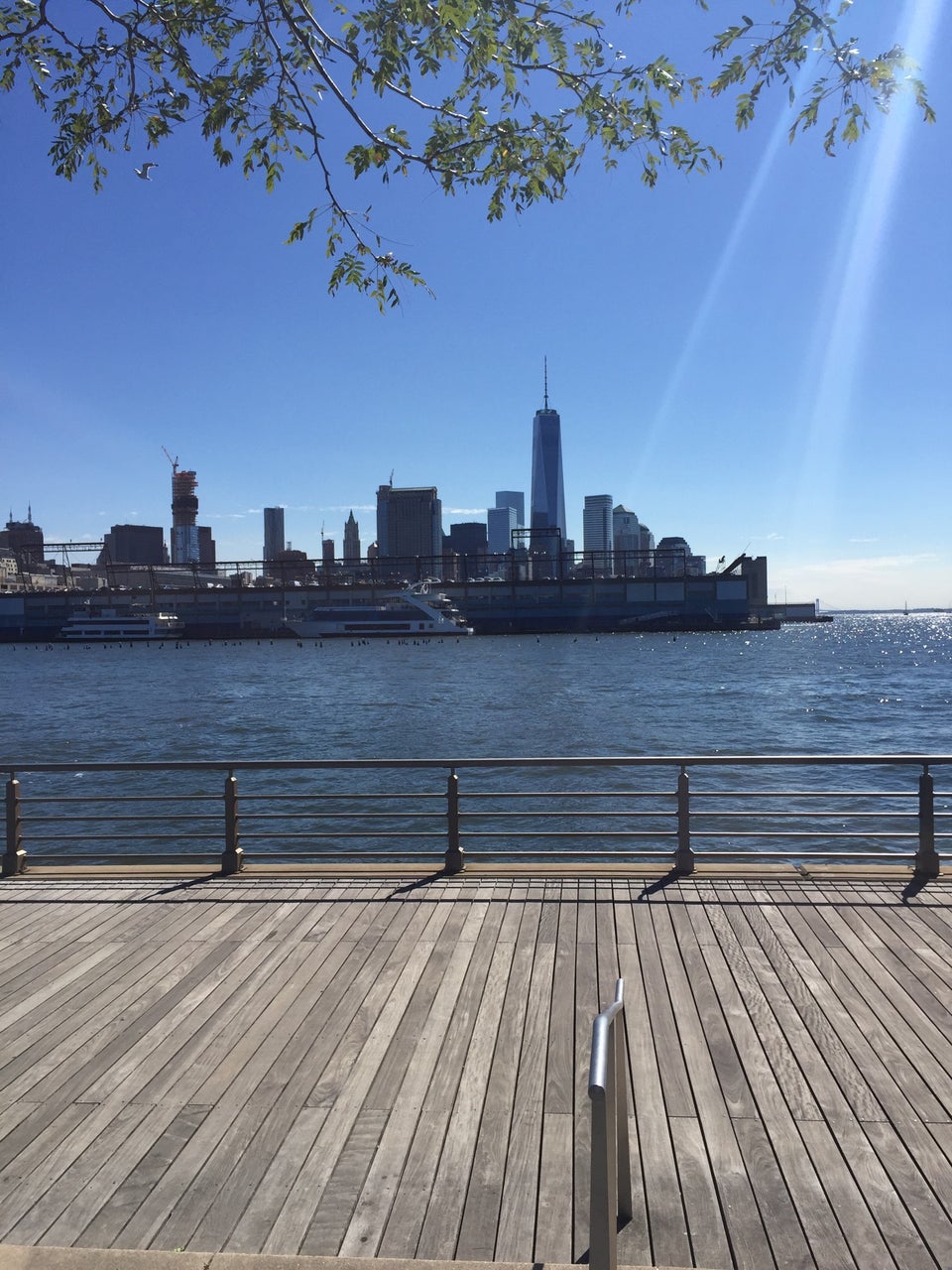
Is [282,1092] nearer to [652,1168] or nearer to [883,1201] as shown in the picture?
[652,1168]

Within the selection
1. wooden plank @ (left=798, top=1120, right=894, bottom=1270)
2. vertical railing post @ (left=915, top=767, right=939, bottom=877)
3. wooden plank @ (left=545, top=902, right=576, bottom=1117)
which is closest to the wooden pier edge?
wooden plank @ (left=798, top=1120, right=894, bottom=1270)

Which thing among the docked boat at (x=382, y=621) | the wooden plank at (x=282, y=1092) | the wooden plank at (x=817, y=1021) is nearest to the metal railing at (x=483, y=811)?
the wooden plank at (x=817, y=1021)

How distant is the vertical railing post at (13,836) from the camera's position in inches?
281

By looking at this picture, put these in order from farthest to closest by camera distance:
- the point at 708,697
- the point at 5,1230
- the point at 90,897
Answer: the point at 708,697
the point at 90,897
the point at 5,1230

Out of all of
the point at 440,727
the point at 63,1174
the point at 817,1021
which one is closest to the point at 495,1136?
the point at 63,1174

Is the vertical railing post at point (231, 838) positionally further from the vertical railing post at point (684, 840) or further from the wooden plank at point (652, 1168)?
the wooden plank at point (652, 1168)

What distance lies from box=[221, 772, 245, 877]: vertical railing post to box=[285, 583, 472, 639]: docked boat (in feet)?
340

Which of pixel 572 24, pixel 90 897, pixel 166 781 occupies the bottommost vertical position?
pixel 166 781

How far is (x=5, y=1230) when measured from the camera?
9.15 ft

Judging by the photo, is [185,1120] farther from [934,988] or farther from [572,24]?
[572,24]

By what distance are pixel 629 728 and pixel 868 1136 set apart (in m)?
27.3

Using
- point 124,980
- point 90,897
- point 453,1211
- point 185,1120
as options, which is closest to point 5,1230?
point 185,1120

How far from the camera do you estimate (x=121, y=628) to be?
117375 millimetres

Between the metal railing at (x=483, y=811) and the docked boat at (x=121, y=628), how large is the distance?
97.7 meters
